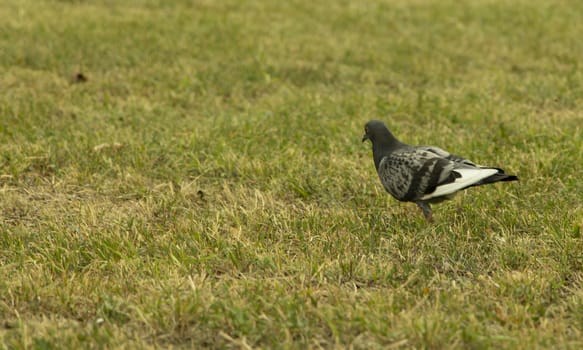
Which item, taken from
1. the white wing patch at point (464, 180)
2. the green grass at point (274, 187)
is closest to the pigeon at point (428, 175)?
the white wing patch at point (464, 180)

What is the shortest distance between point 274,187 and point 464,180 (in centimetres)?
174

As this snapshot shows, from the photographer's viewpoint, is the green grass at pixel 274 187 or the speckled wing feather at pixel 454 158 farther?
the speckled wing feather at pixel 454 158

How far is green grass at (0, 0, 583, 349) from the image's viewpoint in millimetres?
3775

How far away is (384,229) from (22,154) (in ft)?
11.5

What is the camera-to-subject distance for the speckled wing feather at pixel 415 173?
490cm

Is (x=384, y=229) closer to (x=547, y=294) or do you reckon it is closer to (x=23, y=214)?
(x=547, y=294)

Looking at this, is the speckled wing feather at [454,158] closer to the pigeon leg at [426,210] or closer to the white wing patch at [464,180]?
the white wing patch at [464,180]

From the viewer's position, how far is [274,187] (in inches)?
232

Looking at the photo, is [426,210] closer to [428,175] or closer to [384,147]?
[428,175]

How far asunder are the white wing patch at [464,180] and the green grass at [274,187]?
1.00 ft

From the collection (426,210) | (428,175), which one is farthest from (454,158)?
(426,210)

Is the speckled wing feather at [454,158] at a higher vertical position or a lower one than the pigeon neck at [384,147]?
higher

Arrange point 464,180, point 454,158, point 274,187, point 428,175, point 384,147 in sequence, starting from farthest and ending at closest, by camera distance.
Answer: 1. point 274,187
2. point 384,147
3. point 454,158
4. point 428,175
5. point 464,180

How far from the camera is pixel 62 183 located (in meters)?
6.04
